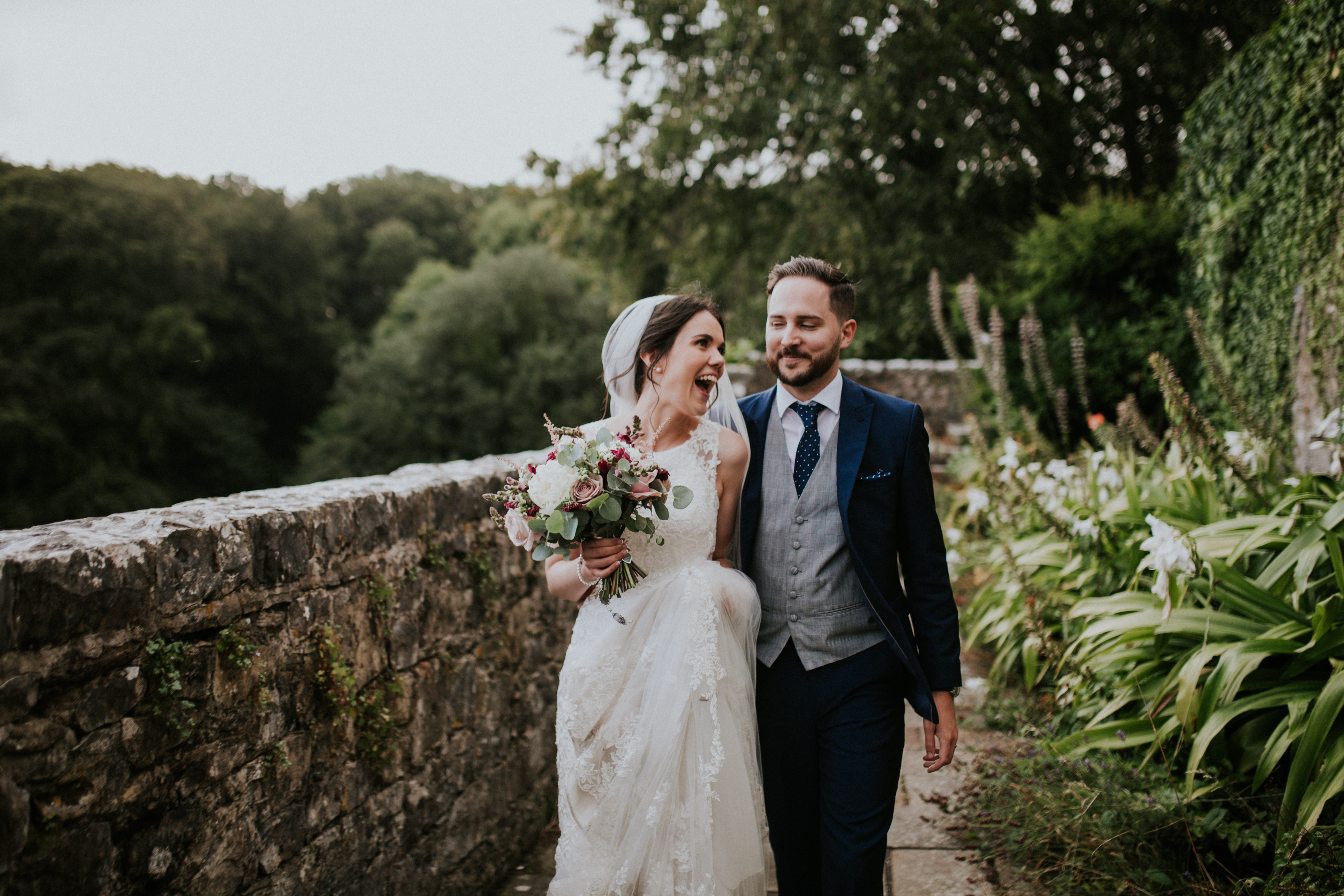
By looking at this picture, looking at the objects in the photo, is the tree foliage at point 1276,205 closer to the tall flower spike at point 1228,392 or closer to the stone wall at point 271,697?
the tall flower spike at point 1228,392

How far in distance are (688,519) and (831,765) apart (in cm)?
76

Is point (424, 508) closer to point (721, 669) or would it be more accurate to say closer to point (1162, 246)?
point (721, 669)

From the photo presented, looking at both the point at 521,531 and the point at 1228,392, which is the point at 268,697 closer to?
the point at 521,531

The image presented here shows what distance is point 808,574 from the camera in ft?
Answer: 7.38

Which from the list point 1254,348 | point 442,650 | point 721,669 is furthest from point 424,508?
point 1254,348

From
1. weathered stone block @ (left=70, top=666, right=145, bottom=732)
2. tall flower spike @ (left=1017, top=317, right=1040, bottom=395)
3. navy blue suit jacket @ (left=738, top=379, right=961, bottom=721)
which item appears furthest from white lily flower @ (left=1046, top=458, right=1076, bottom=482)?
weathered stone block @ (left=70, top=666, right=145, bottom=732)

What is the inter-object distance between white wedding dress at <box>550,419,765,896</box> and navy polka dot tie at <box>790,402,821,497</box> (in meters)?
0.23

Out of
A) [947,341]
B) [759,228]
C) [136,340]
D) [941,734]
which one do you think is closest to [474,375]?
[136,340]

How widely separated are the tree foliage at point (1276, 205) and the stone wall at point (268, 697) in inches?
175

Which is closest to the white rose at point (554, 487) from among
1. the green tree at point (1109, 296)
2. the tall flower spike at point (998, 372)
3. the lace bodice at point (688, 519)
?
the lace bodice at point (688, 519)

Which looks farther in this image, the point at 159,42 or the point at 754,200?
the point at 159,42

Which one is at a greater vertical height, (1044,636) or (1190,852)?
(1044,636)

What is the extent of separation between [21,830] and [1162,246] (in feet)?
30.4

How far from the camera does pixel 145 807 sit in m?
1.77
